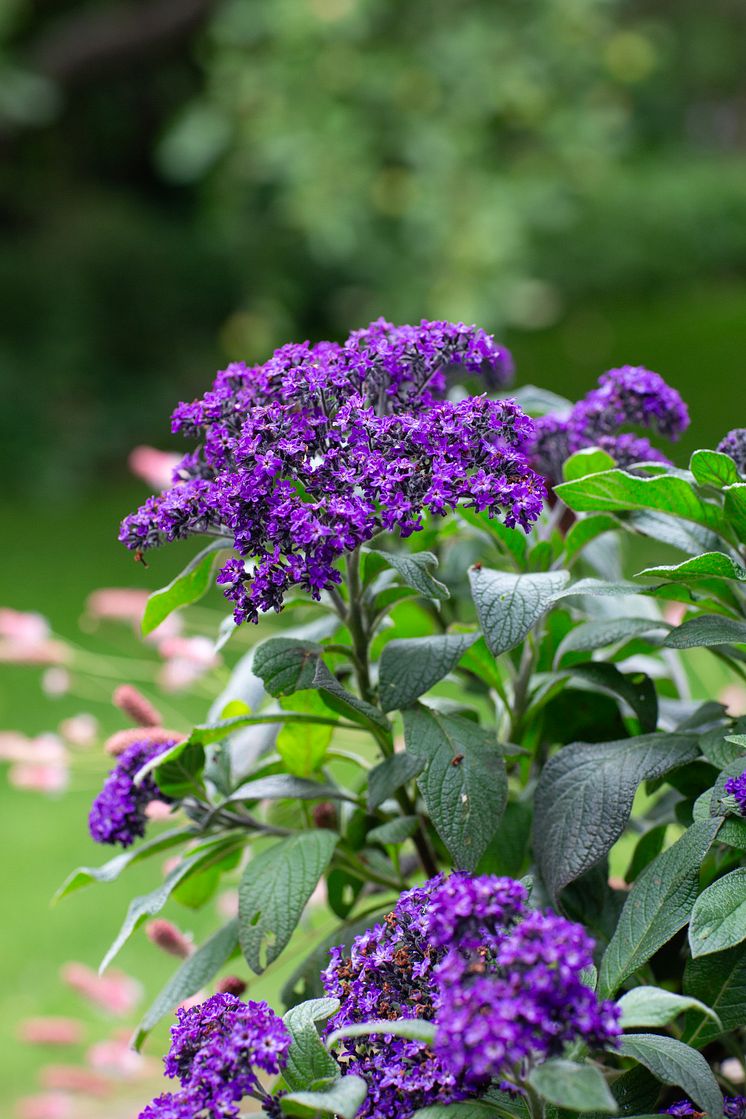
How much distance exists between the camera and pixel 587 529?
0.98 m

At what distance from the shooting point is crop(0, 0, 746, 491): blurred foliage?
4934 millimetres

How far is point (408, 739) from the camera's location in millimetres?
866

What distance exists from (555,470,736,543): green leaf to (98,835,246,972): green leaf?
37cm

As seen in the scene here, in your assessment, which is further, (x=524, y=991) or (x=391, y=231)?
(x=391, y=231)

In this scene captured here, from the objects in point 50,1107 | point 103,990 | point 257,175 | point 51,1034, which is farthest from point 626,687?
point 257,175

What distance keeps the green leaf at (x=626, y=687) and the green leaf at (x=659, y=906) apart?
171mm

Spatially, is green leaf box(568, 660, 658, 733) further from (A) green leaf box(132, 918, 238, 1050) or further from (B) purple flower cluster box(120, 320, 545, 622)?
(A) green leaf box(132, 918, 238, 1050)

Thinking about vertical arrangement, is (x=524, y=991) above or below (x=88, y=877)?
below

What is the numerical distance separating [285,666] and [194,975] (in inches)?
10.0

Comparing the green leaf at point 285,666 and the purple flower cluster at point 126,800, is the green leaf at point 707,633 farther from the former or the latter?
the purple flower cluster at point 126,800

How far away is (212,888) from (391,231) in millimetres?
6130

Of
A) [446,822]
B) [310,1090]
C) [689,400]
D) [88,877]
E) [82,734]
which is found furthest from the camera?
[689,400]

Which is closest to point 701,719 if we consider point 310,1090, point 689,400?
point 310,1090

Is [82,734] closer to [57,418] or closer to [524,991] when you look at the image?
[524,991]
